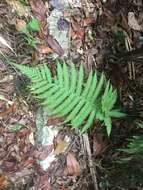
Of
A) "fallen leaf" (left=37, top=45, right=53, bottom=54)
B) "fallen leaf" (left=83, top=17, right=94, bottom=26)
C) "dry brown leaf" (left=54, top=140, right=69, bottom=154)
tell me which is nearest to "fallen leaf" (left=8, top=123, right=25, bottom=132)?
"dry brown leaf" (left=54, top=140, right=69, bottom=154)

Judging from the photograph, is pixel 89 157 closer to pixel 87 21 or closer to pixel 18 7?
pixel 87 21

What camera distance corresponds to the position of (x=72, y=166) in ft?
8.57

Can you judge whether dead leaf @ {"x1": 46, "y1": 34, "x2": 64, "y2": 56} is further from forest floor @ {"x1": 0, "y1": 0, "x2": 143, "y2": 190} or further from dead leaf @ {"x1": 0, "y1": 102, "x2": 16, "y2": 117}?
dead leaf @ {"x1": 0, "y1": 102, "x2": 16, "y2": 117}

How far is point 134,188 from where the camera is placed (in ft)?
8.50

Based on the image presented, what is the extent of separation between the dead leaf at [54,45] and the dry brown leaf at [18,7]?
0.25 m

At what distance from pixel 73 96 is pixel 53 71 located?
0.89 ft

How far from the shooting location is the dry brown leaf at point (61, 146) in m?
2.59

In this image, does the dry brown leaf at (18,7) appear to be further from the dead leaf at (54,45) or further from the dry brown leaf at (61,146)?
the dry brown leaf at (61,146)

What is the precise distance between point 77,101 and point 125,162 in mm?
551

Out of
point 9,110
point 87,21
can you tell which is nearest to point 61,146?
point 9,110

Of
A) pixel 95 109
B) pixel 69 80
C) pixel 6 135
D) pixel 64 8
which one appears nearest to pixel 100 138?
pixel 95 109

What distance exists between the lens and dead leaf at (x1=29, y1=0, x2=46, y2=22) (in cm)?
270

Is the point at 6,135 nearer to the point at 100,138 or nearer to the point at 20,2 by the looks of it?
the point at 100,138

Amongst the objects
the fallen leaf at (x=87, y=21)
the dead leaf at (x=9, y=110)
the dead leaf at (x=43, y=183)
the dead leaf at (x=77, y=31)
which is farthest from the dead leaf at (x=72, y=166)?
the fallen leaf at (x=87, y=21)
